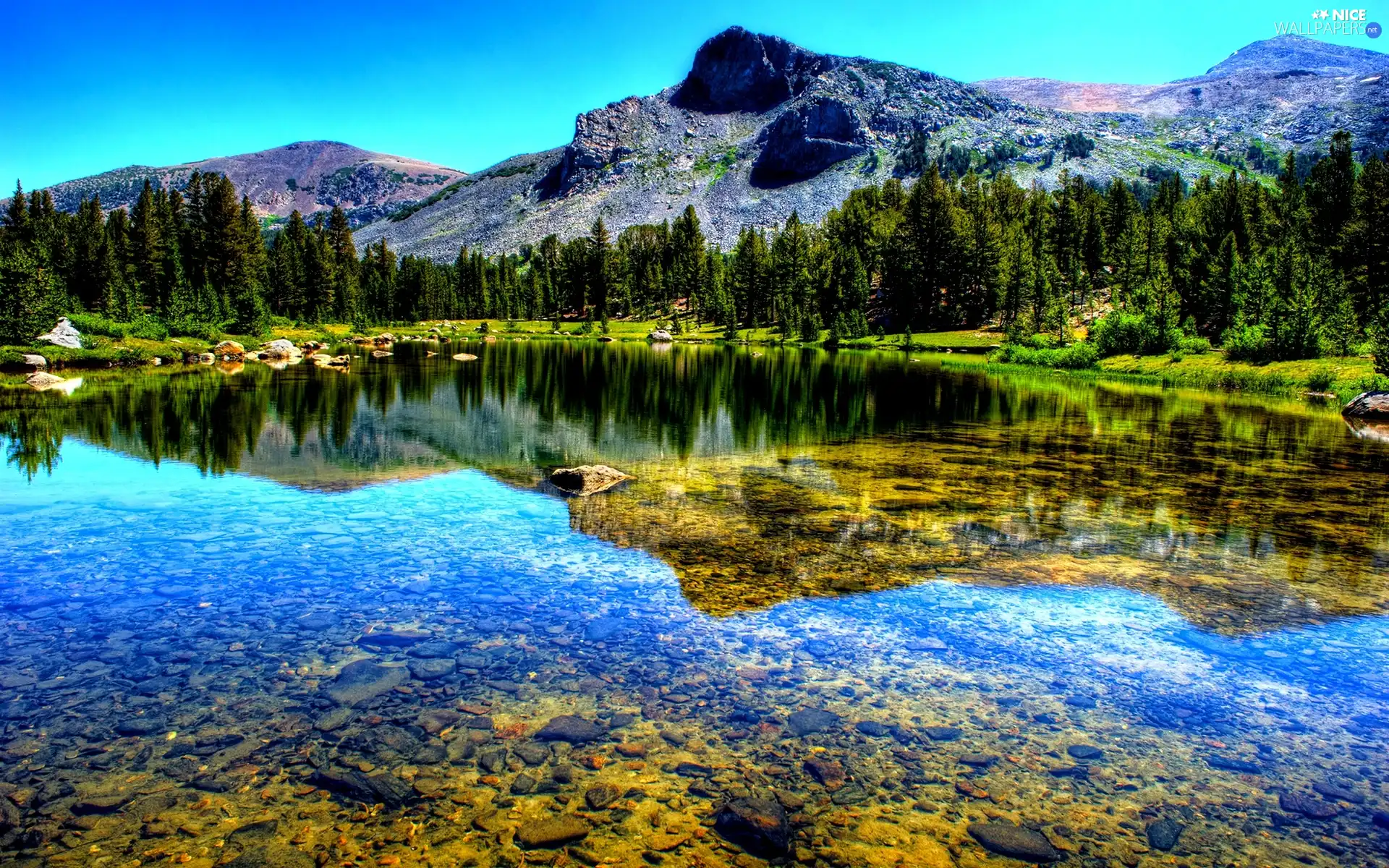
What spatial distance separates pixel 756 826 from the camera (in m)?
6.62

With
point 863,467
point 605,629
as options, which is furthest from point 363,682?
point 863,467

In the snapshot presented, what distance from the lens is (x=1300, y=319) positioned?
60812 millimetres

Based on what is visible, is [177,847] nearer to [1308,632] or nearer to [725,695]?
[725,695]

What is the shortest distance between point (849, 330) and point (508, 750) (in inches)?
4573

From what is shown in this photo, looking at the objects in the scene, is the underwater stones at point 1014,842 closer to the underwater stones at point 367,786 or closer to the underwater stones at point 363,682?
the underwater stones at point 367,786

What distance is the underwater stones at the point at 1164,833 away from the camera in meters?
6.48

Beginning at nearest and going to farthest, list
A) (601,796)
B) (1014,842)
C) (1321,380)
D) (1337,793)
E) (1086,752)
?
(1014,842), (601,796), (1337,793), (1086,752), (1321,380)

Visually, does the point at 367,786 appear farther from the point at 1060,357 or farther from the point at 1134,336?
the point at 1134,336

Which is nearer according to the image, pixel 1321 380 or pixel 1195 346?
pixel 1321 380

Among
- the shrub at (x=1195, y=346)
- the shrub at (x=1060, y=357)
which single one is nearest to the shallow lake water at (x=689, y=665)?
the shrub at (x=1195, y=346)

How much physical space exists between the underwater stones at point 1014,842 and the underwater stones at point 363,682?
665 centimetres

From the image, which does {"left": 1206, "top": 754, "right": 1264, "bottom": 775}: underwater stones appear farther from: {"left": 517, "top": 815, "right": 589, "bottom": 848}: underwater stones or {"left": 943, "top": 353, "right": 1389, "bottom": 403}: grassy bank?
{"left": 943, "top": 353, "right": 1389, "bottom": 403}: grassy bank

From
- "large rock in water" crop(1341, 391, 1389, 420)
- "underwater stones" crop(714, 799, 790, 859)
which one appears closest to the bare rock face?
"underwater stones" crop(714, 799, 790, 859)

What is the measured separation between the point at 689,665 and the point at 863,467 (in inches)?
629
